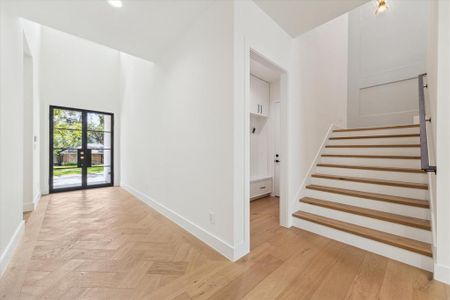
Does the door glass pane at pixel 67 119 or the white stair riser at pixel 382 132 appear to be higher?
the door glass pane at pixel 67 119

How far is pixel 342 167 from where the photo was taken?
301 cm

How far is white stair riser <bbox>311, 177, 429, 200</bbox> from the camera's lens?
7.25ft

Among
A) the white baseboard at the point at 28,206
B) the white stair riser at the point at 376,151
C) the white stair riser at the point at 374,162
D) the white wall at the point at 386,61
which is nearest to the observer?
the white stair riser at the point at 374,162

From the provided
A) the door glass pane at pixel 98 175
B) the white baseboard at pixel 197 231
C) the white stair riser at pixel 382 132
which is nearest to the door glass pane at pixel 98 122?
the door glass pane at pixel 98 175

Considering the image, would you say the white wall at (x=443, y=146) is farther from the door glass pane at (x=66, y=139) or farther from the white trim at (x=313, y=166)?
the door glass pane at (x=66, y=139)

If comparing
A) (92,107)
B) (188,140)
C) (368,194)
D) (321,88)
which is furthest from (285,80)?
(92,107)

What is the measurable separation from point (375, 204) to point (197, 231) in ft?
7.51

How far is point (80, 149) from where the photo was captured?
5.23m

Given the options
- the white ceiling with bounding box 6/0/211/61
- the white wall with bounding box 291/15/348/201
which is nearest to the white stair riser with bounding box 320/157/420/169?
the white wall with bounding box 291/15/348/201

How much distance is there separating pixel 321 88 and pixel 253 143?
1.80 meters

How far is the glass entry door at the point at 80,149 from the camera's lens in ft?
16.1

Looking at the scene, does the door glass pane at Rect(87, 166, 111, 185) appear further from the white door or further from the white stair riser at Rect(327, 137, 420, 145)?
the white stair riser at Rect(327, 137, 420, 145)

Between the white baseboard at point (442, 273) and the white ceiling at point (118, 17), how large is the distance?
3406 mm

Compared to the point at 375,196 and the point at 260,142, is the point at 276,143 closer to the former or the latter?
the point at 260,142
